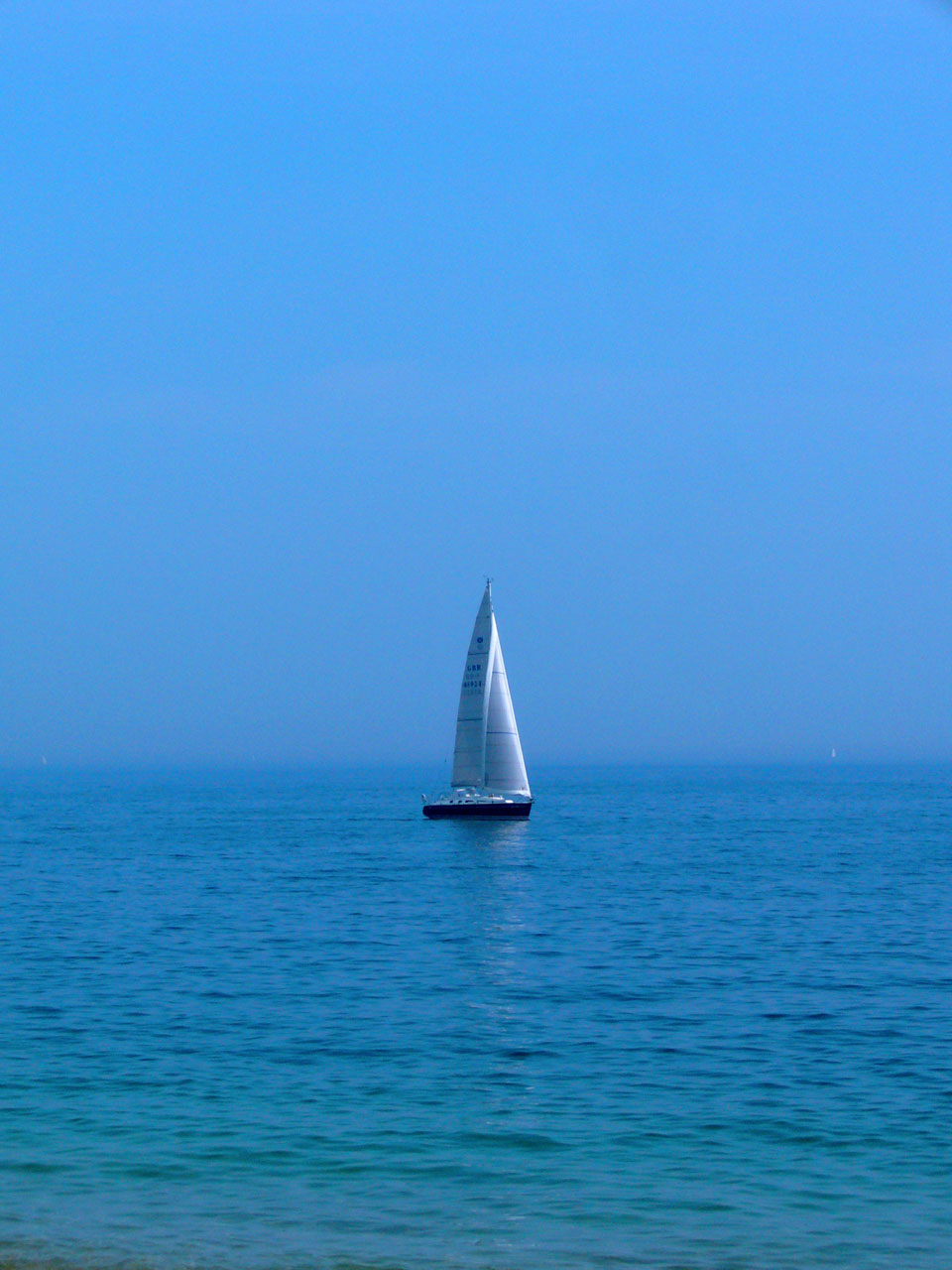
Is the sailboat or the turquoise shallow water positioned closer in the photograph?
the turquoise shallow water

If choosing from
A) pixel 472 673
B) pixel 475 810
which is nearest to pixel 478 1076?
pixel 475 810

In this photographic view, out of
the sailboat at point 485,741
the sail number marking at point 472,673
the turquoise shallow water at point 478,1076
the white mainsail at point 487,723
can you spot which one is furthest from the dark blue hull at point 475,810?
the turquoise shallow water at point 478,1076

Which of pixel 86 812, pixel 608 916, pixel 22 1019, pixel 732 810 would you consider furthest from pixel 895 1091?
pixel 86 812

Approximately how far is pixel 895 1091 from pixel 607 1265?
927 cm

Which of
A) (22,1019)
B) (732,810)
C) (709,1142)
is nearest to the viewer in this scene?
(709,1142)

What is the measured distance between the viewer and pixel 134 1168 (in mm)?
17797

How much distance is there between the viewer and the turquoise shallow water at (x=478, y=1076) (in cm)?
1559

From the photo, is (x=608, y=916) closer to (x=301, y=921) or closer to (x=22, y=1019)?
(x=301, y=921)

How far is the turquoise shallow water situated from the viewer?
15.6 meters

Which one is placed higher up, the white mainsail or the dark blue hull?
the white mainsail

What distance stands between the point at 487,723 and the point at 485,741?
1.14 metres

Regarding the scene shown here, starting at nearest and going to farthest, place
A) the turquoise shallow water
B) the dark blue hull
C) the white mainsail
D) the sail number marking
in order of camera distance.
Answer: the turquoise shallow water < the dark blue hull < the white mainsail < the sail number marking

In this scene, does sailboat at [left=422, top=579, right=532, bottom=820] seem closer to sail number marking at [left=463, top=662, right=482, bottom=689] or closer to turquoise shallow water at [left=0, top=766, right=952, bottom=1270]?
sail number marking at [left=463, top=662, right=482, bottom=689]

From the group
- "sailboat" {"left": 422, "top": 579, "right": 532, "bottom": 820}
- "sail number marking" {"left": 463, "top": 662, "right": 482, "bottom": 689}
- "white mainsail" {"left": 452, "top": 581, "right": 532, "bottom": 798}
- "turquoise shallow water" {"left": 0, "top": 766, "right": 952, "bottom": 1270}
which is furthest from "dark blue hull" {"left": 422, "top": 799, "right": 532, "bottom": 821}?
"turquoise shallow water" {"left": 0, "top": 766, "right": 952, "bottom": 1270}
